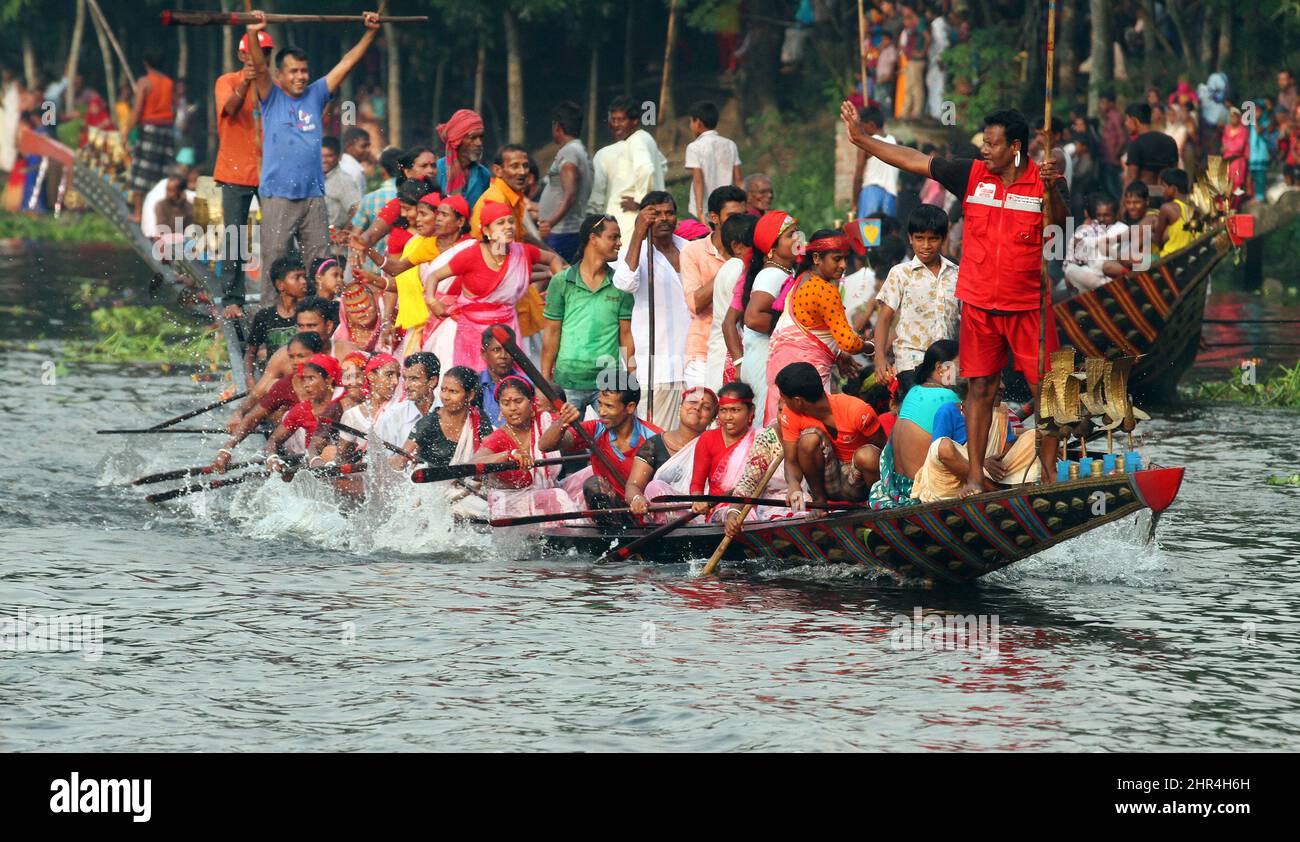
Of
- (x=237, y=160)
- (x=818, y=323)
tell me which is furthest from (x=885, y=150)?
(x=237, y=160)

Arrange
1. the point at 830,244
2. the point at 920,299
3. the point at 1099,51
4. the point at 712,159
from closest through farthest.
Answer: the point at 830,244 < the point at 920,299 < the point at 712,159 < the point at 1099,51

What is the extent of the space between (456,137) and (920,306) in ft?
13.3

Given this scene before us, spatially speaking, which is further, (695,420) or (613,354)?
(613,354)

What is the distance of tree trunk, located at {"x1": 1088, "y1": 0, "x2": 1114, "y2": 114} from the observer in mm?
22547

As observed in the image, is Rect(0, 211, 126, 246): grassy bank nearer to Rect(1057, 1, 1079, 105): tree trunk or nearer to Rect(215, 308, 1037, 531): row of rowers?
Rect(1057, 1, 1079, 105): tree trunk

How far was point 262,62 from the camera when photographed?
47.9 ft

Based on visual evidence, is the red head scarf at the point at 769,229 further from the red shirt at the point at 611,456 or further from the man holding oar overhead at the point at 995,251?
the man holding oar overhead at the point at 995,251

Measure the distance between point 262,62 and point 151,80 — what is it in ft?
38.1

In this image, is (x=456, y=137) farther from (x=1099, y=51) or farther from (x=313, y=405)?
(x=1099, y=51)

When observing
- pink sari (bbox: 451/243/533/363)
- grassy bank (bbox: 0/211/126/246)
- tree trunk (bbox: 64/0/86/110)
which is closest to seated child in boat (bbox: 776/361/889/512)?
pink sari (bbox: 451/243/533/363)

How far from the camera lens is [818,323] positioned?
11.5m

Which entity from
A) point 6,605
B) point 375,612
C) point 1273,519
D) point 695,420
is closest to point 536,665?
point 375,612
